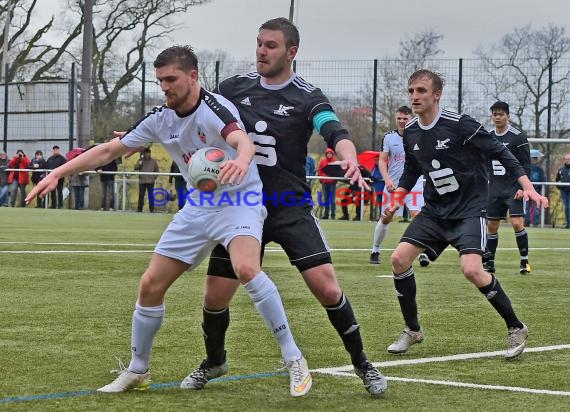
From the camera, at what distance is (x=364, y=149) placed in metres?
33.0

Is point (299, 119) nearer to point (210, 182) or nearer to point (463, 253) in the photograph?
A: point (210, 182)

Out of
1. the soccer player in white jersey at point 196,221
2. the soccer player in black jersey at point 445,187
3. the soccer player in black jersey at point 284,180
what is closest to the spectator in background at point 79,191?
the soccer player in black jersey at point 445,187

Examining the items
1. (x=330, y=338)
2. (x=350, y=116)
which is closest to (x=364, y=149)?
(x=350, y=116)

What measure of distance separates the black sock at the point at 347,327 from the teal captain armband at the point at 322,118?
989 millimetres

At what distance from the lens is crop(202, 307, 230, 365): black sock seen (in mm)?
6465

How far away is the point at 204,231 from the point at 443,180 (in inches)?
104

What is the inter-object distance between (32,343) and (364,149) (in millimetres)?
25692

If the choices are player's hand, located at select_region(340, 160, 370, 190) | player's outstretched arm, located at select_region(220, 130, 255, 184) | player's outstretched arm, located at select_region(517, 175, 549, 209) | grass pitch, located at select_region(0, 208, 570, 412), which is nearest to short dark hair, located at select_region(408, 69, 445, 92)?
player's outstretched arm, located at select_region(517, 175, 549, 209)

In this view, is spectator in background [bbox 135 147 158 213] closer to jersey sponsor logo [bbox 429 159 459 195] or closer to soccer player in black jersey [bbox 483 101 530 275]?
soccer player in black jersey [bbox 483 101 530 275]

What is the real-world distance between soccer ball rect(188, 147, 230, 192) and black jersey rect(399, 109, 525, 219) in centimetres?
252

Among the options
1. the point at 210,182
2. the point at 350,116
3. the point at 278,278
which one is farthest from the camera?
the point at 350,116

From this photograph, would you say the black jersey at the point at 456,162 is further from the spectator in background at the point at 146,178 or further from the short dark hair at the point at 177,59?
the spectator in background at the point at 146,178

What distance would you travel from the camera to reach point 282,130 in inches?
260

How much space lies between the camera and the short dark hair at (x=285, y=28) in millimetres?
6641
